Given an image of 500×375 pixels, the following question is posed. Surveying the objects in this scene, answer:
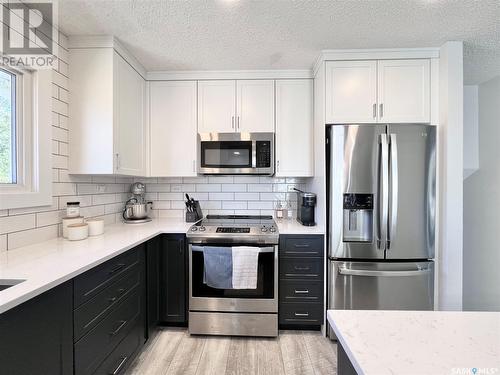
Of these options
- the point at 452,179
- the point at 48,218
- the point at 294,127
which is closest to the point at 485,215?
the point at 452,179

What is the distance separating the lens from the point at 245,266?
78.5 inches

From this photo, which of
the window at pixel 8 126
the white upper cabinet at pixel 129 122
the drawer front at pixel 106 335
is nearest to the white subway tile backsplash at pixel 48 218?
the window at pixel 8 126

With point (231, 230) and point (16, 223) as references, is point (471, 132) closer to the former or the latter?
point (231, 230)

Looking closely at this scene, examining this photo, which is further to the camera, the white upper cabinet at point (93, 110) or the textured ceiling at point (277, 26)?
the white upper cabinet at point (93, 110)

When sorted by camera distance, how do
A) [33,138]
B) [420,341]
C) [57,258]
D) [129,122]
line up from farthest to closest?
[129,122], [33,138], [57,258], [420,341]

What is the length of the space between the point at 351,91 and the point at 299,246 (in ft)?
4.60

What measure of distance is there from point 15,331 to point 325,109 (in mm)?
2271

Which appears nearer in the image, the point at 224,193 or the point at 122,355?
the point at 122,355

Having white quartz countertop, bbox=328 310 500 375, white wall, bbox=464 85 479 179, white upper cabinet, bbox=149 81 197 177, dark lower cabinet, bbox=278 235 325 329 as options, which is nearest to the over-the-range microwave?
white upper cabinet, bbox=149 81 197 177

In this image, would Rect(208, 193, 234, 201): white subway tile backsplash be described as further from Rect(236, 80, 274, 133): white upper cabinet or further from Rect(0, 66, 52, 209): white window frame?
Rect(0, 66, 52, 209): white window frame

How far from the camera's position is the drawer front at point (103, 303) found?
1210mm

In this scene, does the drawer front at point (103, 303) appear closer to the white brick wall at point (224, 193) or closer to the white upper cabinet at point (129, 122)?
the white upper cabinet at point (129, 122)

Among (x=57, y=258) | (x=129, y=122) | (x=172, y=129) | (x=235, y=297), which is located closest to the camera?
(x=57, y=258)

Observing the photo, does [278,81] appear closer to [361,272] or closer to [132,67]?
[132,67]
